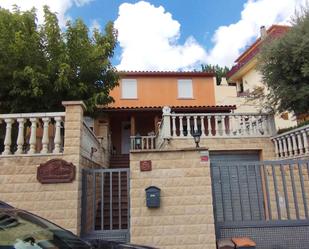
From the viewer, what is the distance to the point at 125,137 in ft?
56.0

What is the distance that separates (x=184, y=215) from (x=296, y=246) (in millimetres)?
2209

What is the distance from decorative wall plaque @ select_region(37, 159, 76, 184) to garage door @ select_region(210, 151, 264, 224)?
9.25ft

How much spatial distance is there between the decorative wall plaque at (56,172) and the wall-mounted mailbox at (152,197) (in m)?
1.48

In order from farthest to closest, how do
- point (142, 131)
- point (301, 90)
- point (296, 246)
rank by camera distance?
point (142, 131) < point (301, 90) < point (296, 246)

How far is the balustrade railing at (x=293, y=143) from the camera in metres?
7.05

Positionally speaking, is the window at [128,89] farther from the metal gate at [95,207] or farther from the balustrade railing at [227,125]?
the metal gate at [95,207]

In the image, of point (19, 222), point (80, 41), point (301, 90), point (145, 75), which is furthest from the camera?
point (145, 75)

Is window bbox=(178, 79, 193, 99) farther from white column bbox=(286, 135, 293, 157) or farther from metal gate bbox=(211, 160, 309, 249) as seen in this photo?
metal gate bbox=(211, 160, 309, 249)

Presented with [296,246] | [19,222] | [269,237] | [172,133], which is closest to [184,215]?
[269,237]

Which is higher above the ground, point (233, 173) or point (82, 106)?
point (82, 106)

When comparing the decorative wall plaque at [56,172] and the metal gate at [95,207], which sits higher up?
the decorative wall plaque at [56,172]

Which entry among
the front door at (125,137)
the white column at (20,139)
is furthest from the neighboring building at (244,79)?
the white column at (20,139)

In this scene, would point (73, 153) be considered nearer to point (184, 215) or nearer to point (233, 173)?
point (184, 215)

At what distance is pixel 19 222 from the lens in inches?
111
